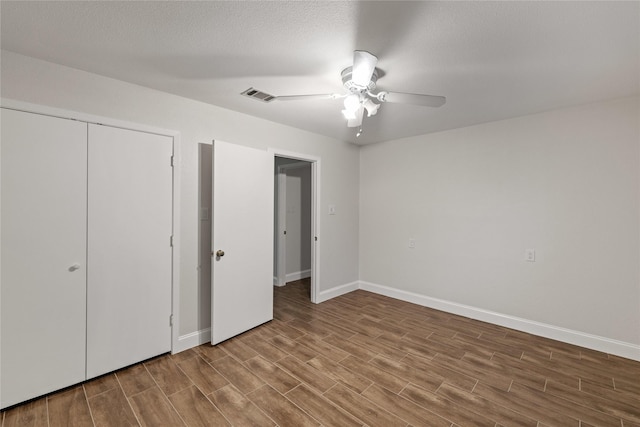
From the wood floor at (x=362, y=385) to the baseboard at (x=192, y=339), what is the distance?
0.06 metres

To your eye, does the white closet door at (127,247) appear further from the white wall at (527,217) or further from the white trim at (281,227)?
the white wall at (527,217)

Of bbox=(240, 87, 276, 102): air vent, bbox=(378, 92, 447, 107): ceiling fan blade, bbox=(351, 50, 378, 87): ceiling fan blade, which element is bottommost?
bbox=(378, 92, 447, 107): ceiling fan blade

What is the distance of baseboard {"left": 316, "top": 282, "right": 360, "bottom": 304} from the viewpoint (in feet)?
13.0

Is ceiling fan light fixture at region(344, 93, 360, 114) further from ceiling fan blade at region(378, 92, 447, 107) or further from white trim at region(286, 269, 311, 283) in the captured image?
white trim at region(286, 269, 311, 283)

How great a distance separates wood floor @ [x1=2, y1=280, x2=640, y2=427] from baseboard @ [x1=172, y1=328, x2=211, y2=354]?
65 mm

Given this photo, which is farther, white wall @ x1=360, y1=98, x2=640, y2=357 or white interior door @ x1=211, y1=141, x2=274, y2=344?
white interior door @ x1=211, y1=141, x2=274, y2=344


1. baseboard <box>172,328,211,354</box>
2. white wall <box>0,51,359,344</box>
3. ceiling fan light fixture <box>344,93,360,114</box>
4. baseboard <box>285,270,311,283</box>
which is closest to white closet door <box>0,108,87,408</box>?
white wall <box>0,51,359,344</box>

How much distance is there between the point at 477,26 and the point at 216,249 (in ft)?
8.58

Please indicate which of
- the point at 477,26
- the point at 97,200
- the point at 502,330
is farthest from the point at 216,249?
the point at 502,330

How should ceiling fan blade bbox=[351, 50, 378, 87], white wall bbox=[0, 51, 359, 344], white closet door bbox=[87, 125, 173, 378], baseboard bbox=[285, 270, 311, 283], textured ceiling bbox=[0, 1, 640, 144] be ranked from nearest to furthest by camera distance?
textured ceiling bbox=[0, 1, 640, 144] < ceiling fan blade bbox=[351, 50, 378, 87] < white wall bbox=[0, 51, 359, 344] < white closet door bbox=[87, 125, 173, 378] < baseboard bbox=[285, 270, 311, 283]

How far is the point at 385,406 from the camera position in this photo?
1.91 metres

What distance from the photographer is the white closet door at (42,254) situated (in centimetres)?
184

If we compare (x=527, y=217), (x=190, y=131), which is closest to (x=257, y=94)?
(x=190, y=131)

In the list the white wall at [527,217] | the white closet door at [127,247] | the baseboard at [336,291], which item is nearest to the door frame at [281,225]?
the baseboard at [336,291]
